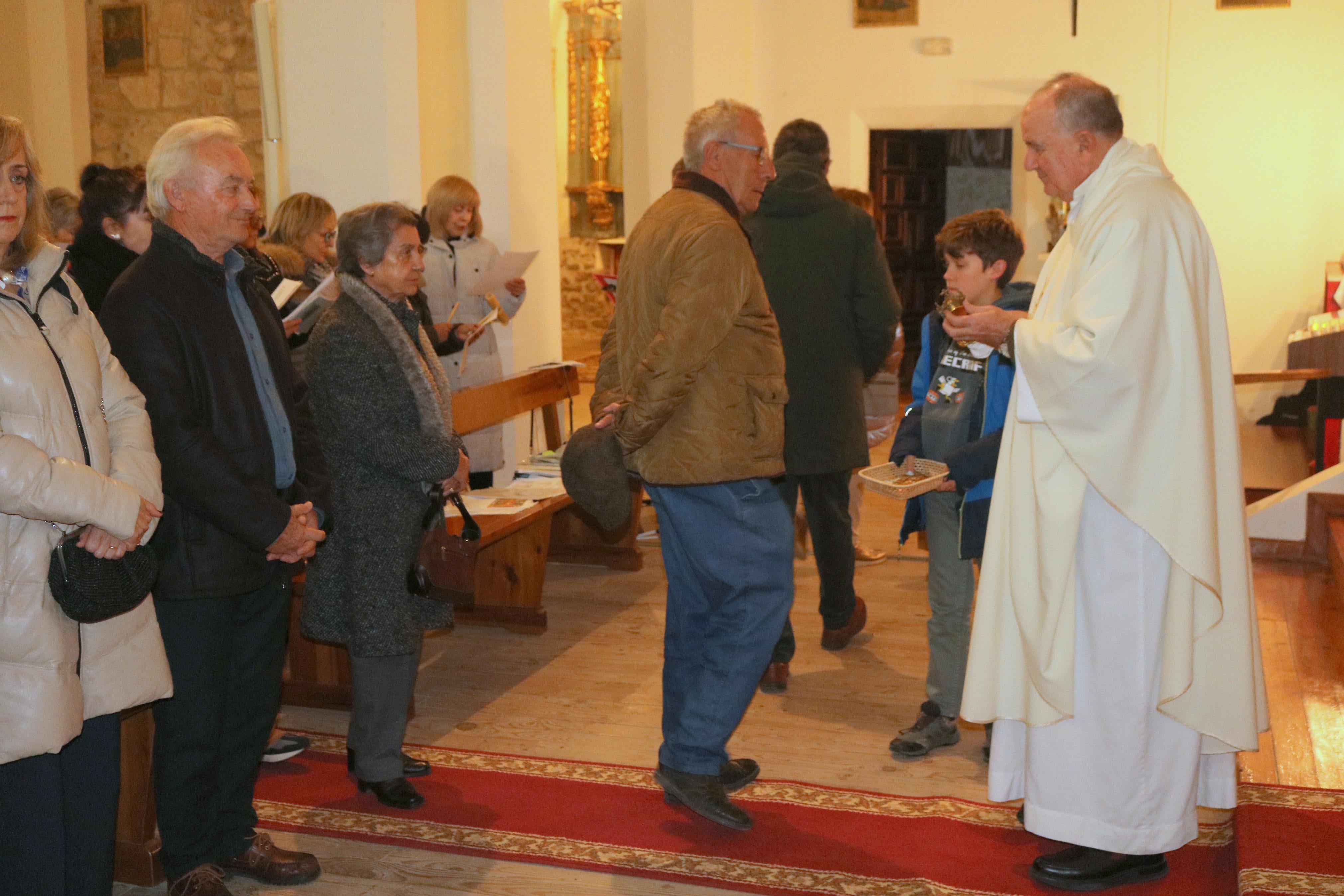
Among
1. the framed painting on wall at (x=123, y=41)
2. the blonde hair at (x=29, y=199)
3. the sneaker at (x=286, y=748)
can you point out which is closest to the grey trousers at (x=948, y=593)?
the sneaker at (x=286, y=748)

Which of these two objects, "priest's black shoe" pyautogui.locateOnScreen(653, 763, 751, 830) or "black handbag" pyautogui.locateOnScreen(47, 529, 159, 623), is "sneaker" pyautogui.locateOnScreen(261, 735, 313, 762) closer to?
"priest's black shoe" pyautogui.locateOnScreen(653, 763, 751, 830)

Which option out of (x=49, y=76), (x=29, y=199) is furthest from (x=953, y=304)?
(x=49, y=76)

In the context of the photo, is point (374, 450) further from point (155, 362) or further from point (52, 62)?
point (52, 62)

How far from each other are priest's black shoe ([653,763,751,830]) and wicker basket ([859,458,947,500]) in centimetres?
90

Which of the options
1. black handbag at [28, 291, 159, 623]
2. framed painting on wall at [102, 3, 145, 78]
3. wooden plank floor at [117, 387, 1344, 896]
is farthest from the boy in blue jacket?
framed painting on wall at [102, 3, 145, 78]

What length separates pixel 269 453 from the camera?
2.90 meters

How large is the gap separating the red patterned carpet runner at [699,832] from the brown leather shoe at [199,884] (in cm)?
45

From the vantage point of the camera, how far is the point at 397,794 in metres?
3.47

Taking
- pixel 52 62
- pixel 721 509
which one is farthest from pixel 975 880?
pixel 52 62

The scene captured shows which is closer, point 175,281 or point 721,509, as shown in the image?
point 175,281

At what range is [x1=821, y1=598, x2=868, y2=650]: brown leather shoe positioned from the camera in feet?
15.6

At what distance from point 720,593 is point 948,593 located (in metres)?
0.84

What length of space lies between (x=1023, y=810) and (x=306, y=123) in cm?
453

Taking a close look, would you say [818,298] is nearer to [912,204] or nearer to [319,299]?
[319,299]
